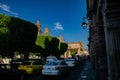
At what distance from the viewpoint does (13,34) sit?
2169 cm

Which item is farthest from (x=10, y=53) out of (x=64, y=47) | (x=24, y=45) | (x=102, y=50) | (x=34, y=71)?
(x=64, y=47)

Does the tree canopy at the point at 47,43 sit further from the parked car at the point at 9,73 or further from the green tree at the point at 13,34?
the parked car at the point at 9,73

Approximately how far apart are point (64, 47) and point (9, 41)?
41899 millimetres

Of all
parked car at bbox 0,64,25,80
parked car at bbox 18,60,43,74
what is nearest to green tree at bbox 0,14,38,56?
parked car at bbox 18,60,43,74

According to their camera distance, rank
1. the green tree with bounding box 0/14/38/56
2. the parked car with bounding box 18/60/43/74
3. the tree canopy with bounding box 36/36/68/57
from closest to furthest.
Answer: the parked car with bounding box 18/60/43/74, the green tree with bounding box 0/14/38/56, the tree canopy with bounding box 36/36/68/57

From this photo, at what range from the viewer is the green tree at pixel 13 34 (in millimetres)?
20883

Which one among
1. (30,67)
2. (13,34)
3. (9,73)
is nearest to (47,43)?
(13,34)

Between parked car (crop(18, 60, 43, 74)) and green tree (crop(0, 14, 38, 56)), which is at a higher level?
green tree (crop(0, 14, 38, 56))

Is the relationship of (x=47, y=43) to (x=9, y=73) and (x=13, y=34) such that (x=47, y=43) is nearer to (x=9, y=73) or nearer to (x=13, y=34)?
(x=13, y=34)

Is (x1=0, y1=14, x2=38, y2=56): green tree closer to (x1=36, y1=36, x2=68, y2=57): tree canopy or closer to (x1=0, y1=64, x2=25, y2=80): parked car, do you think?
(x1=0, y1=64, x2=25, y2=80): parked car

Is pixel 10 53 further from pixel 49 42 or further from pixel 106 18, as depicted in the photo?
pixel 49 42

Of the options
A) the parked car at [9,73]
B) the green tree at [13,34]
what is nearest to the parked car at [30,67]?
the parked car at [9,73]

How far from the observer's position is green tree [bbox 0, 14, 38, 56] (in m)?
20.9

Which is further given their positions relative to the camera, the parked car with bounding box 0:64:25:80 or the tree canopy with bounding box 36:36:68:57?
the tree canopy with bounding box 36:36:68:57
